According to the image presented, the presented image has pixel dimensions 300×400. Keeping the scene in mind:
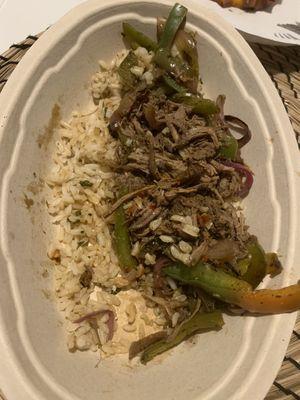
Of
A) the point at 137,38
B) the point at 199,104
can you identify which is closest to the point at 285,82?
the point at 199,104

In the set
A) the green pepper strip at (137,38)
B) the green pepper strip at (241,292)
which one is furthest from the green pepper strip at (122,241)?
the green pepper strip at (137,38)

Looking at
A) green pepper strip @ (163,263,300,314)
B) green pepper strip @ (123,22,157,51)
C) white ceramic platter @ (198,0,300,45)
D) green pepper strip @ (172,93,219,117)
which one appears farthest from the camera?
white ceramic platter @ (198,0,300,45)

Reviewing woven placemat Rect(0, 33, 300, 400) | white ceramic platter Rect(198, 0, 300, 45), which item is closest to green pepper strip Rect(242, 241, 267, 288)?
woven placemat Rect(0, 33, 300, 400)

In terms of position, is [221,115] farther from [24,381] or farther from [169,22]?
[24,381]

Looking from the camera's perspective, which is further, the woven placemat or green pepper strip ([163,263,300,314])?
the woven placemat

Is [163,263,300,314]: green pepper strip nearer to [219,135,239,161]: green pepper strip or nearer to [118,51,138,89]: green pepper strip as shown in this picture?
[219,135,239,161]: green pepper strip

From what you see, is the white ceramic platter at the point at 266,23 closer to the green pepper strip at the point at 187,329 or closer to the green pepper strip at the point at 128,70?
the green pepper strip at the point at 128,70
